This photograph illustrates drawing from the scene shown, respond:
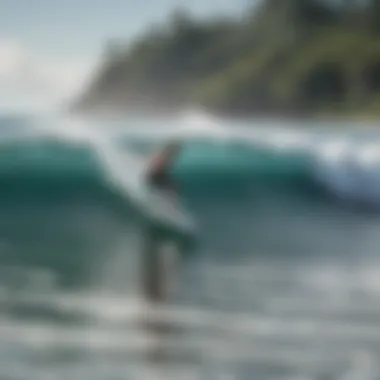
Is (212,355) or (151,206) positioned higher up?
(151,206)

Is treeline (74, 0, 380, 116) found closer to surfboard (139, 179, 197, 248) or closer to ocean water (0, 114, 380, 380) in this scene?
ocean water (0, 114, 380, 380)

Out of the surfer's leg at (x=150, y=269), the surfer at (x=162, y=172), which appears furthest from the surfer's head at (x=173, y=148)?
the surfer's leg at (x=150, y=269)

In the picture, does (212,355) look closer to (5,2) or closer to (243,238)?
(243,238)

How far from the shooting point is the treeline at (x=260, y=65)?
3.52ft

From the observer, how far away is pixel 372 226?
1074 millimetres

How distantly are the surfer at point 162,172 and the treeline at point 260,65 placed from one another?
8 centimetres

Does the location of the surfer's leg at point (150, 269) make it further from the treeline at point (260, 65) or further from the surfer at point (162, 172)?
the treeline at point (260, 65)

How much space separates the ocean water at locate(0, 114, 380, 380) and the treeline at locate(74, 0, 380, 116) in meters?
0.03

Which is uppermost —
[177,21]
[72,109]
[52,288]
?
[177,21]

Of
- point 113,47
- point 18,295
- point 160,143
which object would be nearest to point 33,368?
point 18,295

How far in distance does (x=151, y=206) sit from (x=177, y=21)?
280mm

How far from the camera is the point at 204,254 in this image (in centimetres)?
106

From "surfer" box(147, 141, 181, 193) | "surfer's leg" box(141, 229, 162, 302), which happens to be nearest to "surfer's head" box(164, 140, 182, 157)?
"surfer" box(147, 141, 181, 193)

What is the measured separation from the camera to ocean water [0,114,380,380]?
104cm
